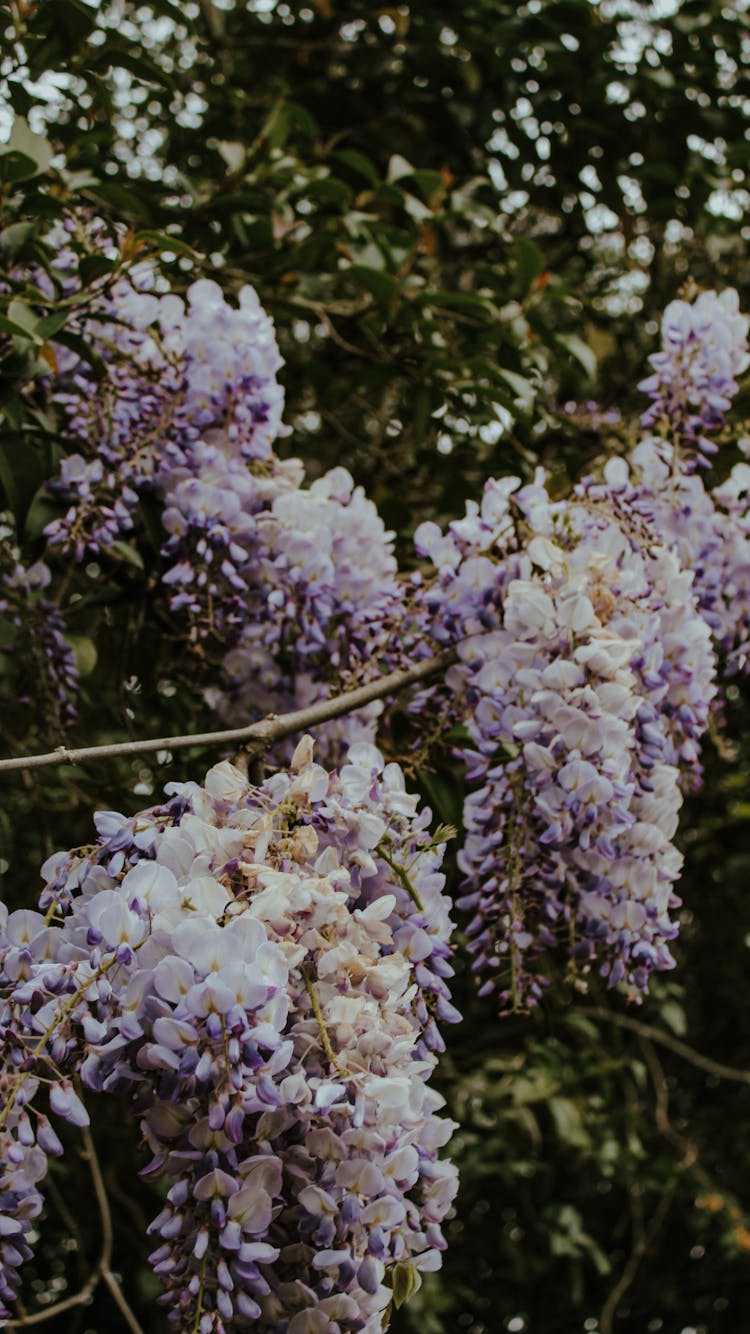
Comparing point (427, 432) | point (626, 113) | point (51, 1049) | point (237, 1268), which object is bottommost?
point (237, 1268)

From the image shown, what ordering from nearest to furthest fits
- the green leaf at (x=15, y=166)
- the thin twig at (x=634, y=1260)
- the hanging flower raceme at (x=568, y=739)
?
the hanging flower raceme at (x=568, y=739) < the green leaf at (x=15, y=166) < the thin twig at (x=634, y=1260)

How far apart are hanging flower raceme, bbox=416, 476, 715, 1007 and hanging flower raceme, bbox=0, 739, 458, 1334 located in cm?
26

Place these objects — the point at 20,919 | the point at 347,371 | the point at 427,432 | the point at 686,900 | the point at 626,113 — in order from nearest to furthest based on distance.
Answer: the point at 20,919
the point at 427,432
the point at 347,371
the point at 626,113
the point at 686,900

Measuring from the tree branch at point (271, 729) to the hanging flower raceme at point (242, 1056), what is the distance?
0.18 ft

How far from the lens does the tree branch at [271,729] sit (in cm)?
97

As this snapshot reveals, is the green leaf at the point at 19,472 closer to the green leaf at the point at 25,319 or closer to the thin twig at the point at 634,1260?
the green leaf at the point at 25,319

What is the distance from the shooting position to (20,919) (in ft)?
3.08

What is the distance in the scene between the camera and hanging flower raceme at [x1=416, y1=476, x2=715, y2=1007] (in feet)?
3.84

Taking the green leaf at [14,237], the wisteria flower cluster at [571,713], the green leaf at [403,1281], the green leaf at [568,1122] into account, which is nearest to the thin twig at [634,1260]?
the green leaf at [568,1122]

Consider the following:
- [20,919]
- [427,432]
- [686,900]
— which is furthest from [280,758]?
[686,900]

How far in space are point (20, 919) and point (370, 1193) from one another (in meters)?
0.30

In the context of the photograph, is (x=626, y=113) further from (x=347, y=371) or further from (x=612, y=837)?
(x=612, y=837)

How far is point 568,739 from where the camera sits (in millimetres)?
1167

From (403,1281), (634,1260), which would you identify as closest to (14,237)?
(403,1281)
